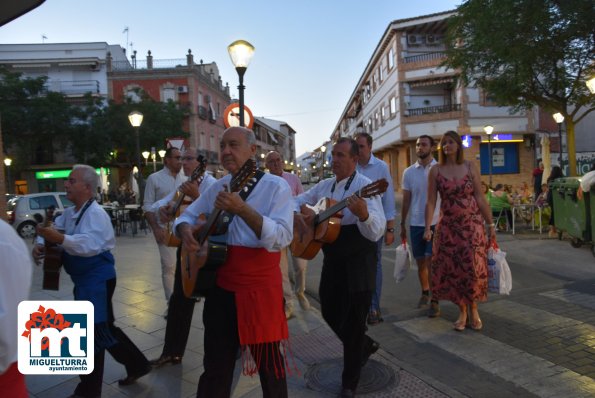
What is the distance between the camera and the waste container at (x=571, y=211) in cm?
857

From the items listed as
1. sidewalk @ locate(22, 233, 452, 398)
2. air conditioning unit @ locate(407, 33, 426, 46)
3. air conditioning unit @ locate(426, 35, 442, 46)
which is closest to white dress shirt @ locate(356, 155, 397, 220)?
sidewalk @ locate(22, 233, 452, 398)

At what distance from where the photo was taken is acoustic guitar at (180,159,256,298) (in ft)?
7.98

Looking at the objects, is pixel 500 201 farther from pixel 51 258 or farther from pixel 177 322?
pixel 51 258

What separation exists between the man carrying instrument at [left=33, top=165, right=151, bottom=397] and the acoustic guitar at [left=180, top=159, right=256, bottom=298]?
109 cm

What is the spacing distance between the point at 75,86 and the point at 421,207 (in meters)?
38.8

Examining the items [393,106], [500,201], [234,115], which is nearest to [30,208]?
[234,115]

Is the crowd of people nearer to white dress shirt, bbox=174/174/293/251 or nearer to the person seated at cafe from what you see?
white dress shirt, bbox=174/174/293/251

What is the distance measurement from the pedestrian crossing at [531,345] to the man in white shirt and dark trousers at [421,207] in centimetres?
52

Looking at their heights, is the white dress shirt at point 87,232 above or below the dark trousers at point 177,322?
above

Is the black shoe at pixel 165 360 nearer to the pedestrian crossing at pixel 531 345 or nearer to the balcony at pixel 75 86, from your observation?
the pedestrian crossing at pixel 531 345

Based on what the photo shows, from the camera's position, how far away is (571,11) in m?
11.8

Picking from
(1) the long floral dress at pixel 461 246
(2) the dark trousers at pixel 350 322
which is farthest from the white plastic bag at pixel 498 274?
(2) the dark trousers at pixel 350 322

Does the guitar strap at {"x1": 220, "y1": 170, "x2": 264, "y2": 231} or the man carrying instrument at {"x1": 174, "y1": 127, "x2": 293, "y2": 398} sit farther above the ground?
the guitar strap at {"x1": 220, "y1": 170, "x2": 264, "y2": 231}

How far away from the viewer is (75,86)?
37.7 meters
